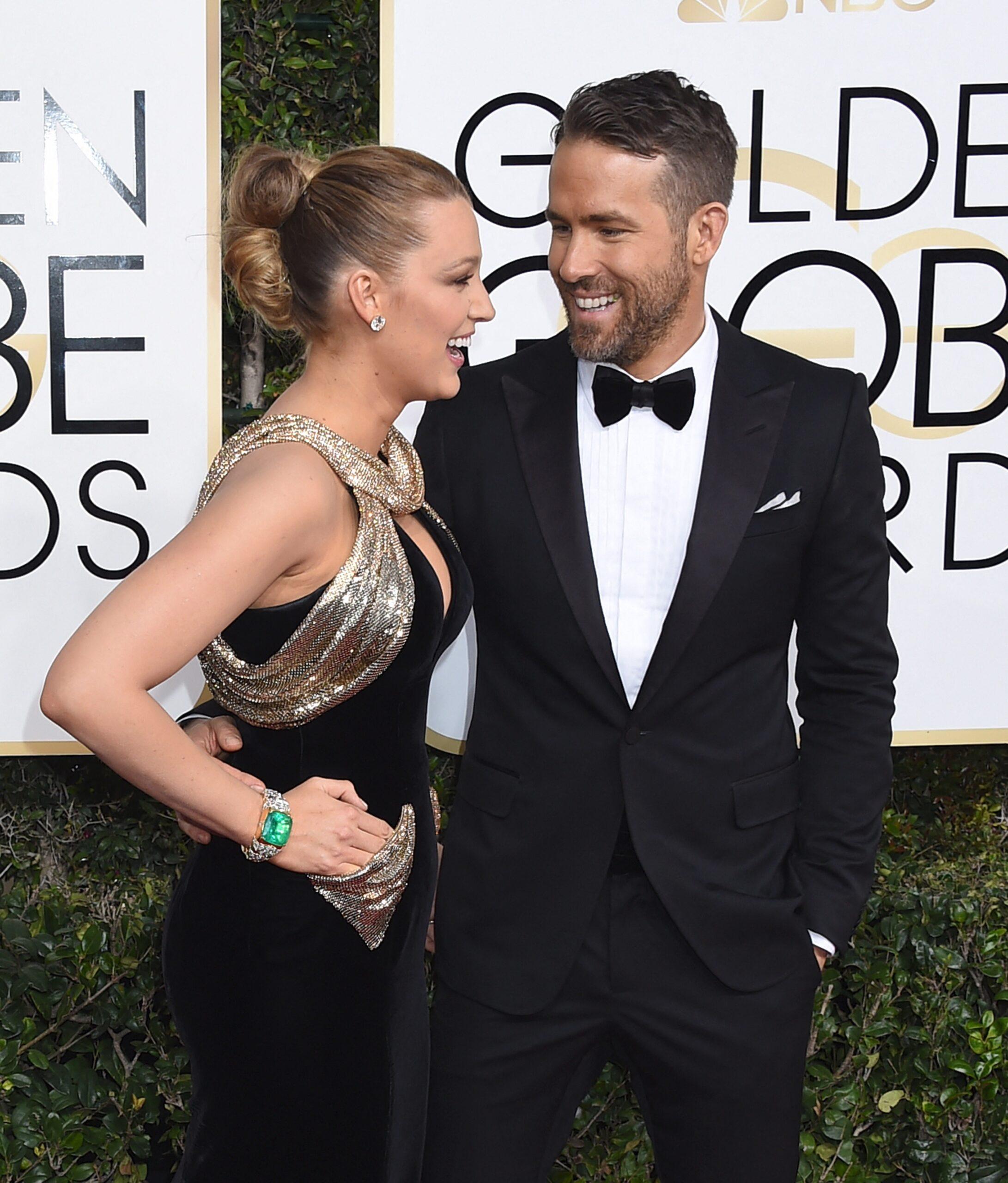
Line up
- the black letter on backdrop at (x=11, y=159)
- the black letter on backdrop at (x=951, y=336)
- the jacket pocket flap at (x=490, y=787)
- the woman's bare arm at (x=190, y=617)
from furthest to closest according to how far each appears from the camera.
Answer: the black letter on backdrop at (x=951, y=336) < the black letter on backdrop at (x=11, y=159) < the jacket pocket flap at (x=490, y=787) < the woman's bare arm at (x=190, y=617)

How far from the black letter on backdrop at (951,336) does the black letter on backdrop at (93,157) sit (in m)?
1.74

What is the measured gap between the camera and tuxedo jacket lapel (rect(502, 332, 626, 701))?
1959mm

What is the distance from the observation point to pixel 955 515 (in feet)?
9.84

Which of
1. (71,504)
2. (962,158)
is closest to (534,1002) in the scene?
(71,504)

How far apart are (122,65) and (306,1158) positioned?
2.26 meters

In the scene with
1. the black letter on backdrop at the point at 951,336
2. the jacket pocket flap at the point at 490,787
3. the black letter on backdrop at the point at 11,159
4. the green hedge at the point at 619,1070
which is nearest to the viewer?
the jacket pocket flap at the point at 490,787

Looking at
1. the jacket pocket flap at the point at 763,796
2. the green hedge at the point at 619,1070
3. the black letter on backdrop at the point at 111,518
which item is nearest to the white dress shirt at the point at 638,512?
the jacket pocket flap at the point at 763,796

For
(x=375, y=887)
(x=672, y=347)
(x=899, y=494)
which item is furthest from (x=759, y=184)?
(x=375, y=887)

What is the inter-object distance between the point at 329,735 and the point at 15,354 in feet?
5.14

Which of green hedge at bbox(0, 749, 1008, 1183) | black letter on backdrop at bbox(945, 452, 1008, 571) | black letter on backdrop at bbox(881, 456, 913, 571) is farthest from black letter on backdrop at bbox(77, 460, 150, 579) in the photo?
black letter on backdrop at bbox(945, 452, 1008, 571)

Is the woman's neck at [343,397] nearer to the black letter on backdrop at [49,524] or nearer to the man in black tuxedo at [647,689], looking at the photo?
the man in black tuxedo at [647,689]

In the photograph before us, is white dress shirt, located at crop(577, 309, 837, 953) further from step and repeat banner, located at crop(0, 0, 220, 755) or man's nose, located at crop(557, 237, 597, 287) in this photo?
step and repeat banner, located at crop(0, 0, 220, 755)

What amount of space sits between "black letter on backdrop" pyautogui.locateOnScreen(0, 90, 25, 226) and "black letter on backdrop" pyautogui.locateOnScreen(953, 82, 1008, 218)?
206cm

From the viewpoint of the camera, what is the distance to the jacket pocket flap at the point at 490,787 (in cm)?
207
